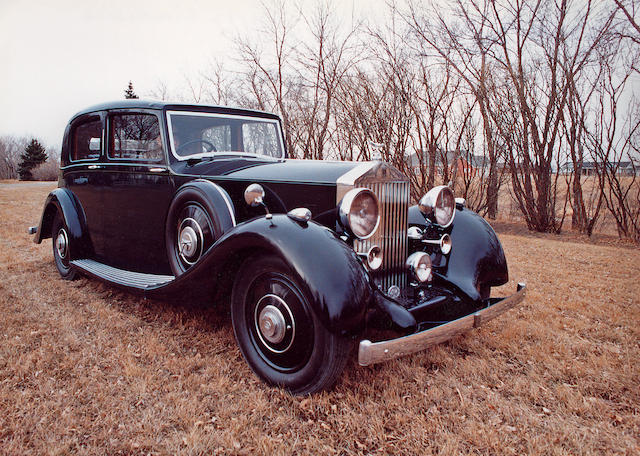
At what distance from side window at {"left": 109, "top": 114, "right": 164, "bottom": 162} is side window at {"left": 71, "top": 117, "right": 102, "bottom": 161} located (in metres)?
0.24

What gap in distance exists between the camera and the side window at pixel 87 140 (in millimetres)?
3963

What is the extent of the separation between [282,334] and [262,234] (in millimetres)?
565

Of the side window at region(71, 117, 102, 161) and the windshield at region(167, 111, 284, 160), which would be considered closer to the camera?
the windshield at region(167, 111, 284, 160)

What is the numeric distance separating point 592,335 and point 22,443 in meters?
3.82

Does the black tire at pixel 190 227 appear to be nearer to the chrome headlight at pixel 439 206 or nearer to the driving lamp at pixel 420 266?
the driving lamp at pixel 420 266

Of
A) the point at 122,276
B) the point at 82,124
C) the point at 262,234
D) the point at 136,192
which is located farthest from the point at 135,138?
the point at 262,234

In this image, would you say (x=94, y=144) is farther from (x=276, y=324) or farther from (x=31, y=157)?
(x=31, y=157)

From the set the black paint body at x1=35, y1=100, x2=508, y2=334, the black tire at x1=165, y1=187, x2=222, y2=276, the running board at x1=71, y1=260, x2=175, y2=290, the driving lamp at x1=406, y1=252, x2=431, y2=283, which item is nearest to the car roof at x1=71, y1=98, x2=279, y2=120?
the black paint body at x1=35, y1=100, x2=508, y2=334

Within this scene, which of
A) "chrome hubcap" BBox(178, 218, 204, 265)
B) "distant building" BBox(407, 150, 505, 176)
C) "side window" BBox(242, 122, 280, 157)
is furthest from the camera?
"distant building" BBox(407, 150, 505, 176)

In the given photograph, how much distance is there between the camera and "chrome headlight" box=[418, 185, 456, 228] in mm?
3006

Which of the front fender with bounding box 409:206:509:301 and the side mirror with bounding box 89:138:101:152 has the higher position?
the side mirror with bounding box 89:138:101:152

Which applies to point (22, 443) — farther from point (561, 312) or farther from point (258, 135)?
point (561, 312)

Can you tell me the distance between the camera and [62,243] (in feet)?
14.4

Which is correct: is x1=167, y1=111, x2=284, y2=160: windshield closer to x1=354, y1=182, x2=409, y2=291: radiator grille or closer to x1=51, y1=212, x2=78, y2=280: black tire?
x1=354, y1=182, x2=409, y2=291: radiator grille
